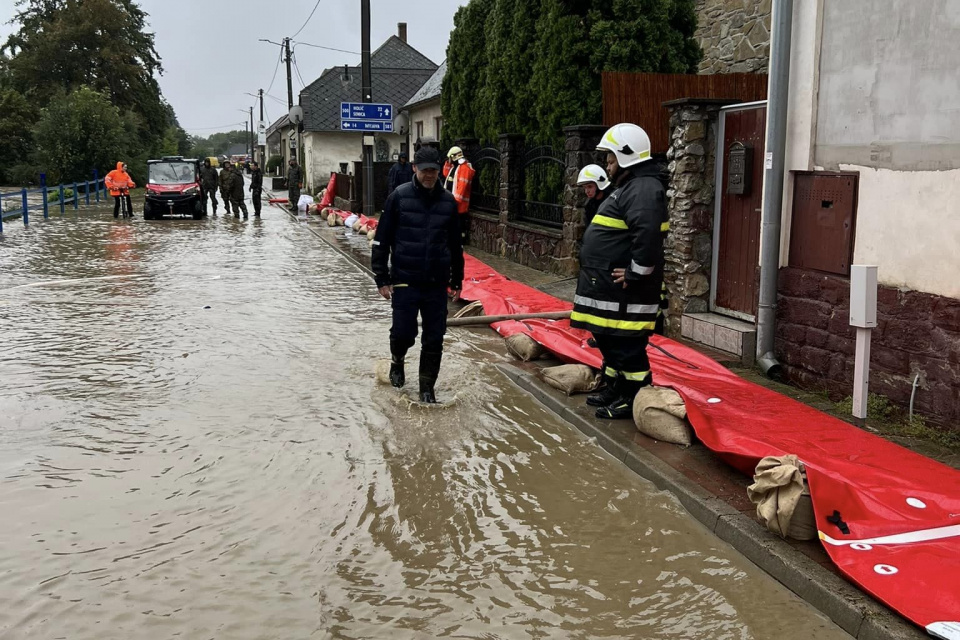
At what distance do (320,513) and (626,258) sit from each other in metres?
2.45

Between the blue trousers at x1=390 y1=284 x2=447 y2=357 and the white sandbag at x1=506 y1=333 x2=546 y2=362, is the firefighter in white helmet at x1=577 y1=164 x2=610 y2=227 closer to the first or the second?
the blue trousers at x1=390 y1=284 x2=447 y2=357

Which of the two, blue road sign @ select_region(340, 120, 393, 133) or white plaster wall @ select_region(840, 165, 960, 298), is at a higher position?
blue road sign @ select_region(340, 120, 393, 133)

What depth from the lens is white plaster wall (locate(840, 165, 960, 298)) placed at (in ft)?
18.1

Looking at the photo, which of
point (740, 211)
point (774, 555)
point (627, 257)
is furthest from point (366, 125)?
point (774, 555)

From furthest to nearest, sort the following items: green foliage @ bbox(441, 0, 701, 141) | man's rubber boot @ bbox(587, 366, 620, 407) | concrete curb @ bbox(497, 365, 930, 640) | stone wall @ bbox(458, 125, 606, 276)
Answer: green foliage @ bbox(441, 0, 701, 141), stone wall @ bbox(458, 125, 606, 276), man's rubber boot @ bbox(587, 366, 620, 407), concrete curb @ bbox(497, 365, 930, 640)

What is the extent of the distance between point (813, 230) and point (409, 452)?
360 centimetres

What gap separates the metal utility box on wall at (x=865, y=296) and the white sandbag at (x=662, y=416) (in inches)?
47.3

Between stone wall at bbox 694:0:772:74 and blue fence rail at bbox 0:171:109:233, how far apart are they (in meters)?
15.6

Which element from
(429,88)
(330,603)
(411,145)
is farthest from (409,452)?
(411,145)

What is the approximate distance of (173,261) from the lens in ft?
51.5

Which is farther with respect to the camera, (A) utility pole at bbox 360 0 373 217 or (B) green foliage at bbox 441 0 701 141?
(A) utility pole at bbox 360 0 373 217

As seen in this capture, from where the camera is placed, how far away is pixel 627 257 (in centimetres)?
562

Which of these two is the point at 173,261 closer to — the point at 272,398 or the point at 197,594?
the point at 272,398

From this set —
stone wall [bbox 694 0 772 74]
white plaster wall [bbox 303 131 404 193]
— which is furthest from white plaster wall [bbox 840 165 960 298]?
white plaster wall [bbox 303 131 404 193]
